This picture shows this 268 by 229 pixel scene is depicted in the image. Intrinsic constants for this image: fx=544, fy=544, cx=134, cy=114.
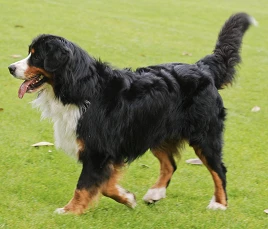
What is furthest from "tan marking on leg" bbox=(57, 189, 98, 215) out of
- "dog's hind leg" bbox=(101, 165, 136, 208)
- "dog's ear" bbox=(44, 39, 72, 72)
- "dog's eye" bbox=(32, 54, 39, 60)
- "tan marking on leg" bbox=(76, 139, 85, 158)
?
"dog's eye" bbox=(32, 54, 39, 60)

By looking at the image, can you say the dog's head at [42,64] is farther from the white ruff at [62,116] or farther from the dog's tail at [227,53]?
the dog's tail at [227,53]

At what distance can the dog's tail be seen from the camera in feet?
19.9

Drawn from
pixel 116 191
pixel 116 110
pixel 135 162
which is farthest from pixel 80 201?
pixel 135 162

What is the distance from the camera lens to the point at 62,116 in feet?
17.0

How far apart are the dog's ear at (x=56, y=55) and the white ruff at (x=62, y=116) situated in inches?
11.2

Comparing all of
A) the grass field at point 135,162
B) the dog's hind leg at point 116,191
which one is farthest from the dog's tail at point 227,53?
the dog's hind leg at point 116,191

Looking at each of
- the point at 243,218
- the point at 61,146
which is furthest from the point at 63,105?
the point at 243,218

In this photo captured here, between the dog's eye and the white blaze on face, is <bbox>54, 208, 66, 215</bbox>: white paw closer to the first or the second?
the white blaze on face

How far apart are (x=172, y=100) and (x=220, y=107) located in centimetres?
63

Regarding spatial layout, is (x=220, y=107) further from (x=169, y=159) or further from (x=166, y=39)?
(x=166, y=39)

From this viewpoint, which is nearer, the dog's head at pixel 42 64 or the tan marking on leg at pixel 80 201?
the dog's head at pixel 42 64

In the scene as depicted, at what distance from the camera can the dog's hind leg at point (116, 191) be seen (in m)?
5.23

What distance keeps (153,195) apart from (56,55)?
1.88 metres

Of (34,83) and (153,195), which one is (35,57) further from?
(153,195)
